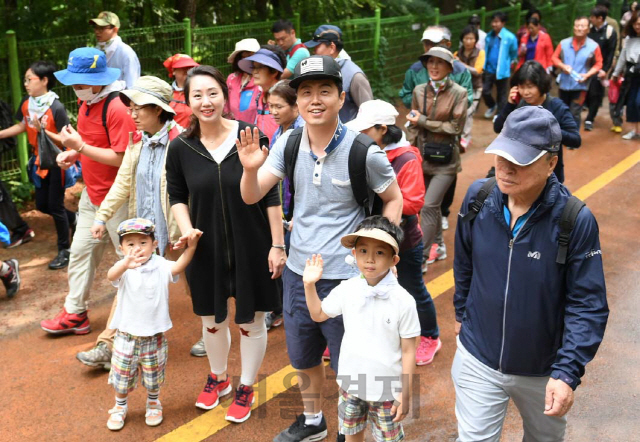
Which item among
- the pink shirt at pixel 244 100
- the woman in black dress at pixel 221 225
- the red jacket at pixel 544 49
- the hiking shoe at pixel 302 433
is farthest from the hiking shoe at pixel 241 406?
the red jacket at pixel 544 49

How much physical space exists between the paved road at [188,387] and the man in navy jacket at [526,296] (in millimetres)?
1299

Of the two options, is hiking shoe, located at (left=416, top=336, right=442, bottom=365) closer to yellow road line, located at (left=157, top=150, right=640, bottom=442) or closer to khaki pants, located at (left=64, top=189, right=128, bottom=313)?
yellow road line, located at (left=157, top=150, right=640, bottom=442)

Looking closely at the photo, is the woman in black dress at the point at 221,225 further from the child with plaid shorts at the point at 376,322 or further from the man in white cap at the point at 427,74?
the man in white cap at the point at 427,74

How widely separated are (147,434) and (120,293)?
88 centimetres

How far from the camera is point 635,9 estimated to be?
37.0 ft

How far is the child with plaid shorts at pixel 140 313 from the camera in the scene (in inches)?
182

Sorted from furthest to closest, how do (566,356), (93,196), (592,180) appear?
(592,180) < (93,196) < (566,356)

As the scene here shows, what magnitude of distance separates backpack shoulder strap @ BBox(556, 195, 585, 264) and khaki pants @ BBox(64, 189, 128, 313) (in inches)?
143

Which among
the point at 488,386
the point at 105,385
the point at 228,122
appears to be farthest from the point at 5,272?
the point at 488,386

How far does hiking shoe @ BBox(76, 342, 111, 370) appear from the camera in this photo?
535 cm

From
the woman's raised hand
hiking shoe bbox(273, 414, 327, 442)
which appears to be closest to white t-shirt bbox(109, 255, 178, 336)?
hiking shoe bbox(273, 414, 327, 442)

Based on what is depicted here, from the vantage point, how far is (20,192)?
8.68 metres

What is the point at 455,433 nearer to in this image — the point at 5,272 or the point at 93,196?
the point at 93,196

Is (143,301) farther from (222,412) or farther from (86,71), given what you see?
(86,71)
